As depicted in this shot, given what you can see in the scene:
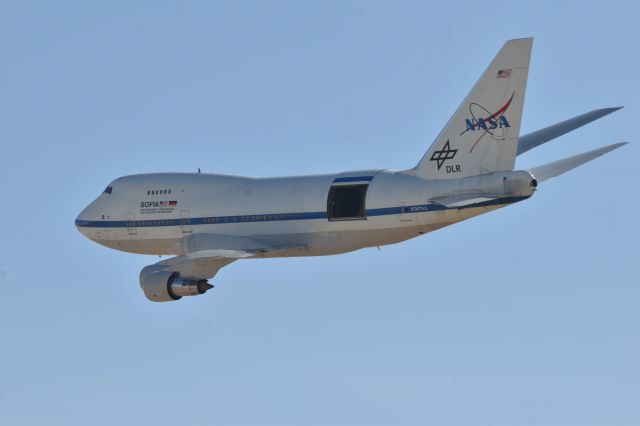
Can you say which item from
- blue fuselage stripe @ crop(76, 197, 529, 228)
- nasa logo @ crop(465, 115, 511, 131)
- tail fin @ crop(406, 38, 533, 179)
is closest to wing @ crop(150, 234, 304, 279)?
blue fuselage stripe @ crop(76, 197, 529, 228)

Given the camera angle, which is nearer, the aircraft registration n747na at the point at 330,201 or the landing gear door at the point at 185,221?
the aircraft registration n747na at the point at 330,201

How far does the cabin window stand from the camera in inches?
3088

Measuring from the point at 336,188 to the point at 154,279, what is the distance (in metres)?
8.93

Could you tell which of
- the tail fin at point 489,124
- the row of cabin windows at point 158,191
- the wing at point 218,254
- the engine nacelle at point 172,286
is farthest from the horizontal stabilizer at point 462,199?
the row of cabin windows at point 158,191

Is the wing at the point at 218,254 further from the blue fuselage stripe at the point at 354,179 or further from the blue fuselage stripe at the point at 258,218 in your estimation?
the blue fuselage stripe at the point at 354,179

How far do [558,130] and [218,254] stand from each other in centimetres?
1596

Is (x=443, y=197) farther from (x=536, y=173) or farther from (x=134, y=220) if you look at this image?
(x=134, y=220)

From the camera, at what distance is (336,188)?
79.4 metres

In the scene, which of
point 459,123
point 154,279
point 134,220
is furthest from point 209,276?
point 459,123

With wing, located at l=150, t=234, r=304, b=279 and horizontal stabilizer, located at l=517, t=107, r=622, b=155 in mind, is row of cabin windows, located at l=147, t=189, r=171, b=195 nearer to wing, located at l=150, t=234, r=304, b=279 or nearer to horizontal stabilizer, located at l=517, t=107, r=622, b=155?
wing, located at l=150, t=234, r=304, b=279

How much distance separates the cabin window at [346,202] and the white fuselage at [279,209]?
60 mm

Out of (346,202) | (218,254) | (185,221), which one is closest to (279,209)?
(218,254)

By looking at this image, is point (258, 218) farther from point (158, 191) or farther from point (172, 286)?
point (158, 191)

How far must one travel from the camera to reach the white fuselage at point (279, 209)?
76.0 meters
